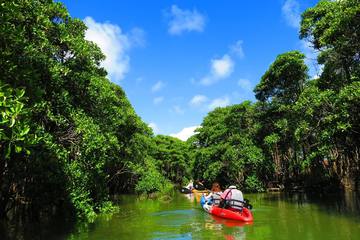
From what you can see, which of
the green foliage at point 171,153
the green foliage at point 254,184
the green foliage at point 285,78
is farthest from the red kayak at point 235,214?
the green foliage at point 171,153

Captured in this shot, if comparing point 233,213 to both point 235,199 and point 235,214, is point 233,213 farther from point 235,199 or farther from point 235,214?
point 235,199

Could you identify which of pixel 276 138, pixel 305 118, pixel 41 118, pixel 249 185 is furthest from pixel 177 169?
pixel 41 118

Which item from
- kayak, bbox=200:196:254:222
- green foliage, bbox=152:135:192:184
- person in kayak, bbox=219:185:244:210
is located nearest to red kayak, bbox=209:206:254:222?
kayak, bbox=200:196:254:222

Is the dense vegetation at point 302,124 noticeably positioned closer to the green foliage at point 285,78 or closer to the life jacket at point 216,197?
the green foliage at point 285,78

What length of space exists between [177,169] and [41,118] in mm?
62454

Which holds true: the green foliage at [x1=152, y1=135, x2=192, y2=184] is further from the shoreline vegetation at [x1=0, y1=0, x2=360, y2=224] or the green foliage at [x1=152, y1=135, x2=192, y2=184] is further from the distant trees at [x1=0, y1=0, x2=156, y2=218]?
the distant trees at [x1=0, y1=0, x2=156, y2=218]

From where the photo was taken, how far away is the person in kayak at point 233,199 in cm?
1652

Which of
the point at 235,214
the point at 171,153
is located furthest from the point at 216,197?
the point at 171,153

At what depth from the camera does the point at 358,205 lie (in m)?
18.5

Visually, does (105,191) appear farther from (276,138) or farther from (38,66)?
(276,138)

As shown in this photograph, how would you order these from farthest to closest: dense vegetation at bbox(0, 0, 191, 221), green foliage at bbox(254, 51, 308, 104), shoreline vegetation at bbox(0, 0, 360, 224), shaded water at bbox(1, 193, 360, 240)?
green foliage at bbox(254, 51, 308, 104), dense vegetation at bbox(0, 0, 191, 221), shaded water at bbox(1, 193, 360, 240), shoreline vegetation at bbox(0, 0, 360, 224)

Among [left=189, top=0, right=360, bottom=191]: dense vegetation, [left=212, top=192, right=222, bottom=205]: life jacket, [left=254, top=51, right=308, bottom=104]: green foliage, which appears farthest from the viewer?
[left=254, top=51, right=308, bottom=104]: green foliage

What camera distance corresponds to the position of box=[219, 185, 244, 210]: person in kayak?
54.2 ft

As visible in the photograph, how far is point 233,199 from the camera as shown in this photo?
16781 mm
